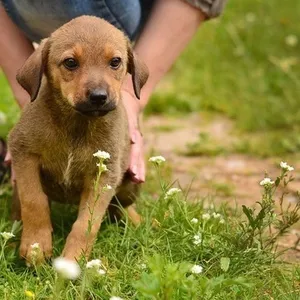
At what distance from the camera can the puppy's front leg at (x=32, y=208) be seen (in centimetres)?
330

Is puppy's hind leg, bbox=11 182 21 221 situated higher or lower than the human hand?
lower

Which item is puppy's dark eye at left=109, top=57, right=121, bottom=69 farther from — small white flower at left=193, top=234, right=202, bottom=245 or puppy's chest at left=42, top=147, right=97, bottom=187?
small white flower at left=193, top=234, right=202, bottom=245

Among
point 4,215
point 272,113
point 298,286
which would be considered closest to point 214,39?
point 272,113

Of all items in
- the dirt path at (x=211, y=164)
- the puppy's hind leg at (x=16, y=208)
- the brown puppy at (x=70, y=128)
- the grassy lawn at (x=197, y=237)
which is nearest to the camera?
the grassy lawn at (x=197, y=237)

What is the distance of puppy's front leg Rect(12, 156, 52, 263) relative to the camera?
10.8 feet

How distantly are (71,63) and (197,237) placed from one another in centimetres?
84

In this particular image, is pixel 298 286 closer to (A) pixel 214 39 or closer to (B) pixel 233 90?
Answer: (B) pixel 233 90

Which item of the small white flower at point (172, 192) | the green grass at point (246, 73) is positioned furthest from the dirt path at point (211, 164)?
the small white flower at point (172, 192)

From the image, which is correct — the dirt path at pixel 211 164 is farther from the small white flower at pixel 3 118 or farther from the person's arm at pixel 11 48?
the person's arm at pixel 11 48

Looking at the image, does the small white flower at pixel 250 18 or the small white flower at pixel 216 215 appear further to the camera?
the small white flower at pixel 250 18

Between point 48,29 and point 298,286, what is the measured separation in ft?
5.95

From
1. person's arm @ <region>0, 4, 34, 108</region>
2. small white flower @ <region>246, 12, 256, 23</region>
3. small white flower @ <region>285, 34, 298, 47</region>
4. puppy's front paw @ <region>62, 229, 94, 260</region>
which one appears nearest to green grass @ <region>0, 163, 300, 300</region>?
puppy's front paw @ <region>62, 229, 94, 260</region>

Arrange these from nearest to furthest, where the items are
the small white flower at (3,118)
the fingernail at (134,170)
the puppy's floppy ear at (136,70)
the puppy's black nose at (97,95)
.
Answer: the puppy's black nose at (97,95) → the puppy's floppy ear at (136,70) → the fingernail at (134,170) → the small white flower at (3,118)

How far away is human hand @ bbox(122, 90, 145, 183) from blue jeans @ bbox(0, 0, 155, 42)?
0.39 m
